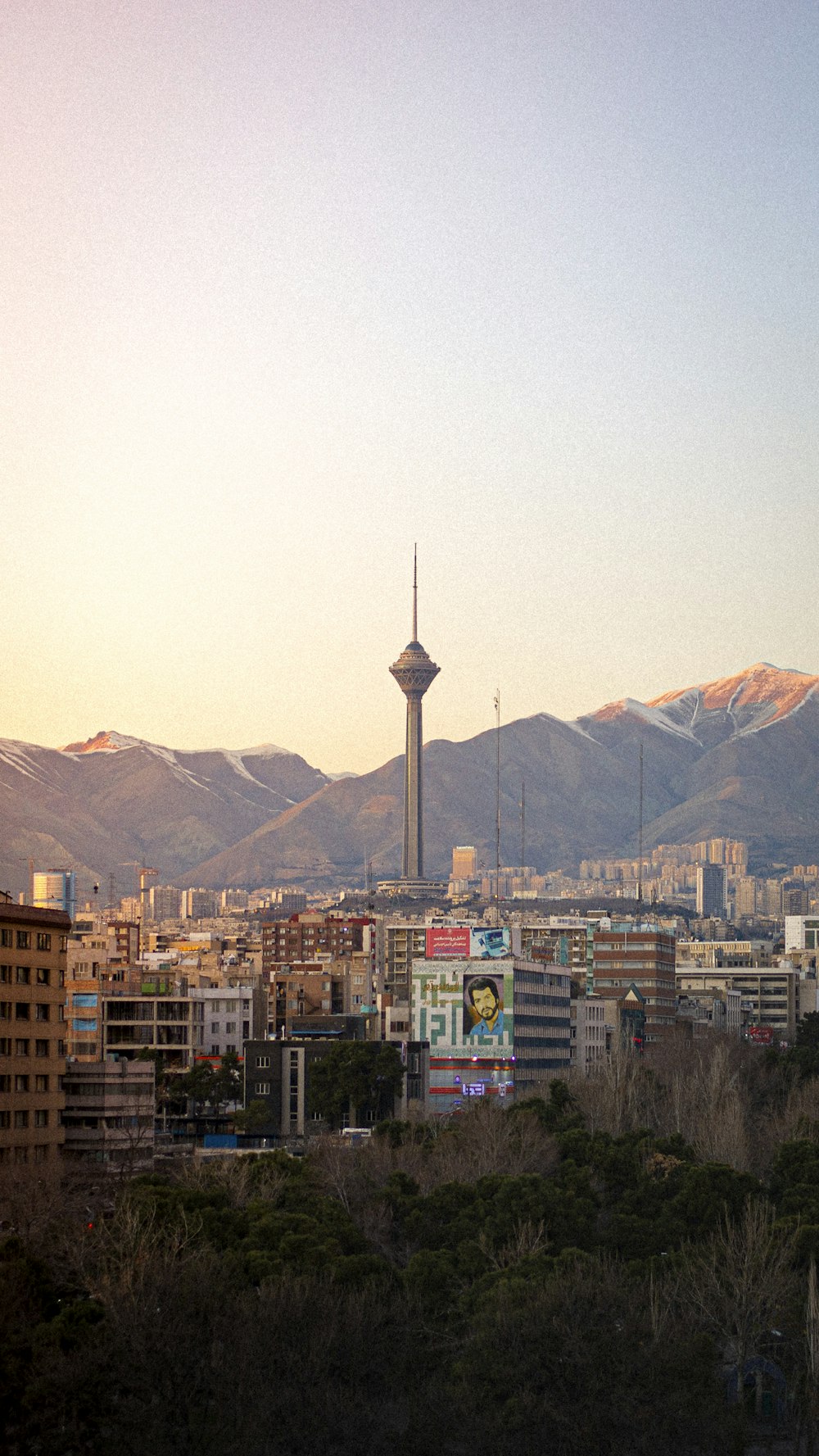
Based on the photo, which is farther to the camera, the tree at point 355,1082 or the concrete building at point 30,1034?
the tree at point 355,1082

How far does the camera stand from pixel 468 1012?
117 m

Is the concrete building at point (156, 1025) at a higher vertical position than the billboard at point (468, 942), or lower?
lower

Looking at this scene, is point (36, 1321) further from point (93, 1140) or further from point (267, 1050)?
point (267, 1050)

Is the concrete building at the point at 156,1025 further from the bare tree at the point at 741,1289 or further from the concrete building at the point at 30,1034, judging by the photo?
the bare tree at the point at 741,1289

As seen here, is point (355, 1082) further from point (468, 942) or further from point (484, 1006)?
point (468, 942)

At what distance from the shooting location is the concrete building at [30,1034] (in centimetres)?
7419

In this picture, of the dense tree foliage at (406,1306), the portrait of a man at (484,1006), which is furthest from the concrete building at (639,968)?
the dense tree foliage at (406,1306)

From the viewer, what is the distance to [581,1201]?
6819 cm

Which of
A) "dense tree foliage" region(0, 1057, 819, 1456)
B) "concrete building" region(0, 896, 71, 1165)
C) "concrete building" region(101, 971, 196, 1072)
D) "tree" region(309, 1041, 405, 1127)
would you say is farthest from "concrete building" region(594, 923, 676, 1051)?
"concrete building" region(0, 896, 71, 1165)

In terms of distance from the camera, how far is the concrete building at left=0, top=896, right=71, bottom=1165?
74188 mm

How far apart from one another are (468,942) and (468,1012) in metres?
6.70

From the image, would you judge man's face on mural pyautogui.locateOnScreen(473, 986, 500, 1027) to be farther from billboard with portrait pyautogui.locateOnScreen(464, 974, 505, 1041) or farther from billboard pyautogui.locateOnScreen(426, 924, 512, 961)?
billboard pyautogui.locateOnScreen(426, 924, 512, 961)

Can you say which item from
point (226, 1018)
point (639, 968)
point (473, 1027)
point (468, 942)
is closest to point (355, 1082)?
point (473, 1027)

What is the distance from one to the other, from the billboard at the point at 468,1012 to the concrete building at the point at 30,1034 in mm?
41253
